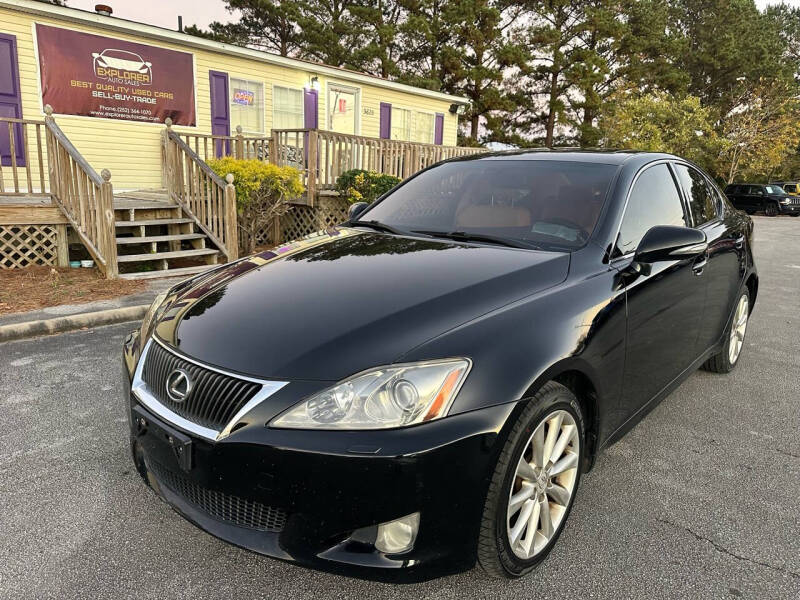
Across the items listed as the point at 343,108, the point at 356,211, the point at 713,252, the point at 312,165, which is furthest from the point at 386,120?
the point at 713,252

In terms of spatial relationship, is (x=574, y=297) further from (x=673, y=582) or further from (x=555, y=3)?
(x=555, y=3)

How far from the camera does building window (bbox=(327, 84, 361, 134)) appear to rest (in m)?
13.9

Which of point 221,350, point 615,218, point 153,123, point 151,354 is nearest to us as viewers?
point 221,350

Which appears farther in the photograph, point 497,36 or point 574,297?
point 497,36

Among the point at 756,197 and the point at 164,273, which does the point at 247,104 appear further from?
the point at 756,197

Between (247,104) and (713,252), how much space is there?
10.7m

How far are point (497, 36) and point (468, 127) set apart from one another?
417cm

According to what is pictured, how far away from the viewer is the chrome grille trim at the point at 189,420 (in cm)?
175

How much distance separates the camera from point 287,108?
1292 centimetres

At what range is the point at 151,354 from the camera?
2180 mm

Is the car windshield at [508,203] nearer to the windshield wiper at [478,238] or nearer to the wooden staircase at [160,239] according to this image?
the windshield wiper at [478,238]

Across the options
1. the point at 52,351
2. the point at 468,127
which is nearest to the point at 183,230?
the point at 52,351

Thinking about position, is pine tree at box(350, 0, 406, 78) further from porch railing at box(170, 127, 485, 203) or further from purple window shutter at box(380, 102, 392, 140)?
porch railing at box(170, 127, 485, 203)

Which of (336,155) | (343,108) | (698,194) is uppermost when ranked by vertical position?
(343,108)
